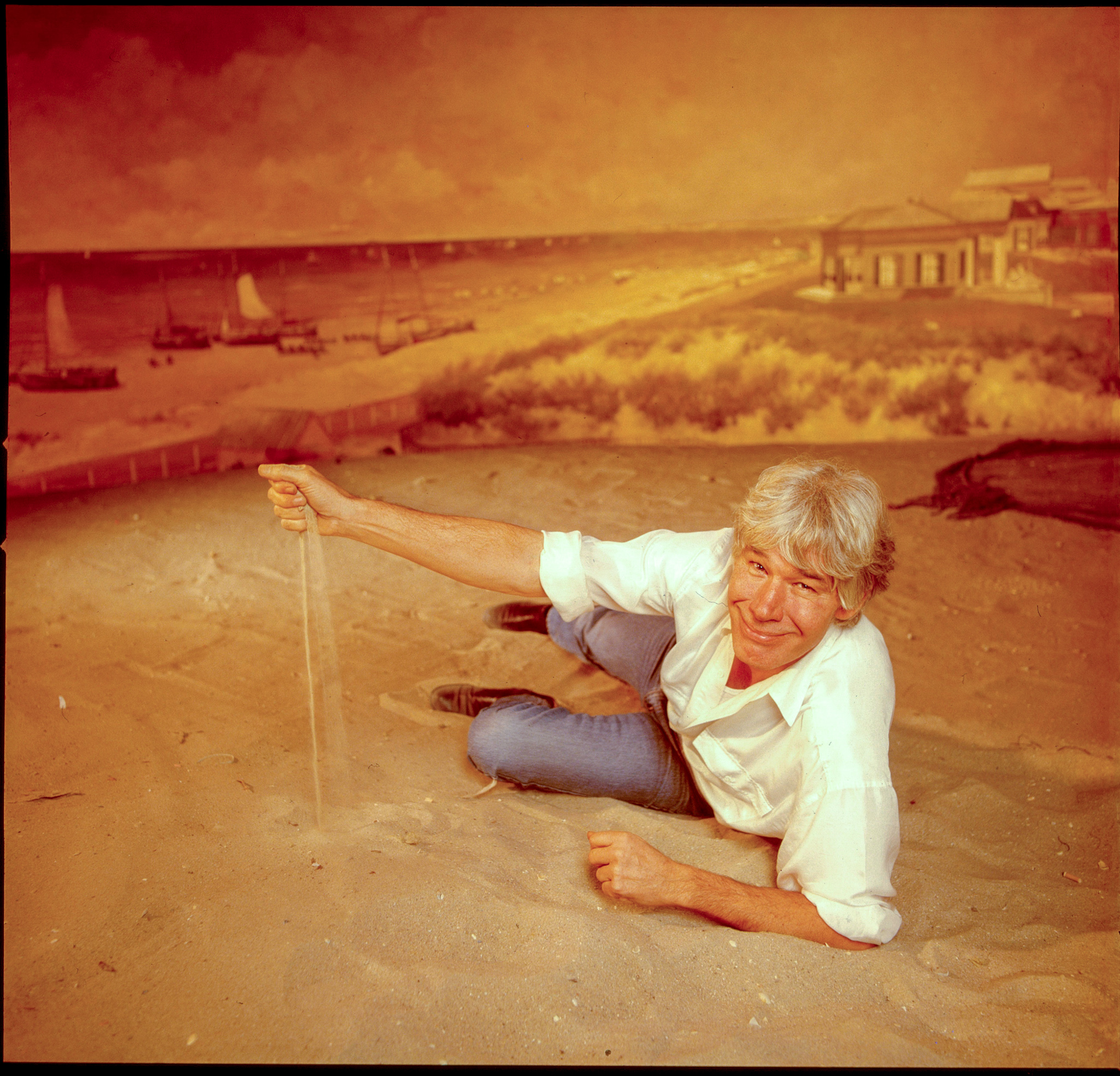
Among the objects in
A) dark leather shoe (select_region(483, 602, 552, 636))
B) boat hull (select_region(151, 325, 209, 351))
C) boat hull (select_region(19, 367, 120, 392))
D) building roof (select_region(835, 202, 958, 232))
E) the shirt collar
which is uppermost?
building roof (select_region(835, 202, 958, 232))

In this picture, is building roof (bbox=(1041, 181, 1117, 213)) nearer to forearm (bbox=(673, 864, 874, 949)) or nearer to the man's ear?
the man's ear

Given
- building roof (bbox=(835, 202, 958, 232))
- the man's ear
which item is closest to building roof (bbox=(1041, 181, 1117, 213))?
building roof (bbox=(835, 202, 958, 232))

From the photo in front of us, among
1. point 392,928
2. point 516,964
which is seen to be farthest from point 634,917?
point 392,928

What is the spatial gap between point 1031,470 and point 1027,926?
3.47 metres

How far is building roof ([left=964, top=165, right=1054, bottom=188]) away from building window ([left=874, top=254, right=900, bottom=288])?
687 mm

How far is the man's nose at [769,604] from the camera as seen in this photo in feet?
6.19

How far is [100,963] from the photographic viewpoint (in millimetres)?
1722

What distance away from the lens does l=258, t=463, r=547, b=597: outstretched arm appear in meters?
2.14

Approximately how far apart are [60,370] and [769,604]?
17.1 feet

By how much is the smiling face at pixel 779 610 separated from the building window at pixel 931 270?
514 cm

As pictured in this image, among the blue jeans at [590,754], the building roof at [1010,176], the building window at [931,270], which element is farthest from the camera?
the building window at [931,270]

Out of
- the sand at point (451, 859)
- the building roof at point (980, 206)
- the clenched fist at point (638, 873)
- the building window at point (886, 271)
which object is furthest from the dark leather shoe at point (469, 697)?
the building roof at point (980, 206)

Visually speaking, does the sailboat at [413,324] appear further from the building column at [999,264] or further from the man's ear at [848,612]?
the man's ear at [848,612]

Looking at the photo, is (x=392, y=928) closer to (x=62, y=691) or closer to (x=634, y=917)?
(x=634, y=917)
